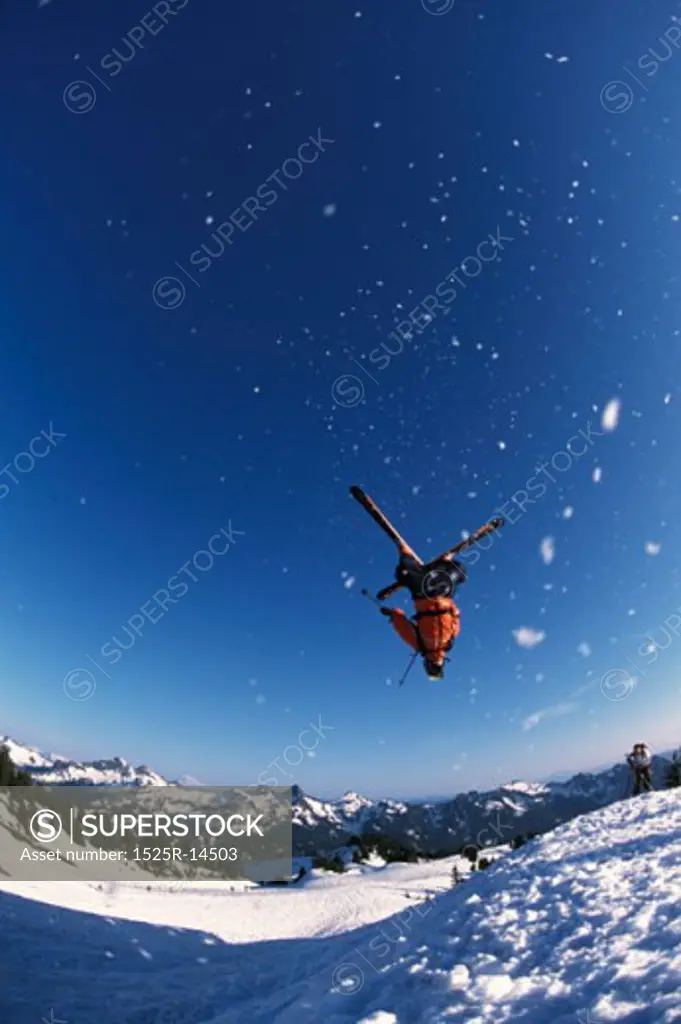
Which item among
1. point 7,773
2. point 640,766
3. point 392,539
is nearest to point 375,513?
point 392,539

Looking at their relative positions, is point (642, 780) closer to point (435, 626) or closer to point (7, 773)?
point (435, 626)

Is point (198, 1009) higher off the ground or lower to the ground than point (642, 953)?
lower

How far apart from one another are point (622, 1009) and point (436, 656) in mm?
7991

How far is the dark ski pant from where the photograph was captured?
1839cm

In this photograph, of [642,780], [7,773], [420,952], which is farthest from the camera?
[7,773]

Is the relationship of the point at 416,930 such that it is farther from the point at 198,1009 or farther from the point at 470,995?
the point at 198,1009

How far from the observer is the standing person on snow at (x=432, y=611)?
38.3ft

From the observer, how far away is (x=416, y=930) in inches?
340

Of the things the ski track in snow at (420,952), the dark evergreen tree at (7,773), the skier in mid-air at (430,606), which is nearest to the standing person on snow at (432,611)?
the skier in mid-air at (430,606)

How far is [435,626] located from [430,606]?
470mm

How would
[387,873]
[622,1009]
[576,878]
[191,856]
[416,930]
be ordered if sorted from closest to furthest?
1. [622,1009]
2. [576,878]
3. [416,930]
4. [191,856]
5. [387,873]

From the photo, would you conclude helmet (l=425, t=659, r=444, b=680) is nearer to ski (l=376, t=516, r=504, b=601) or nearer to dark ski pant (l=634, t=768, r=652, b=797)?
ski (l=376, t=516, r=504, b=601)

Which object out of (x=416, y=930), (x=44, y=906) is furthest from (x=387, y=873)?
(x=416, y=930)

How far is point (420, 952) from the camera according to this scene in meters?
6.88
